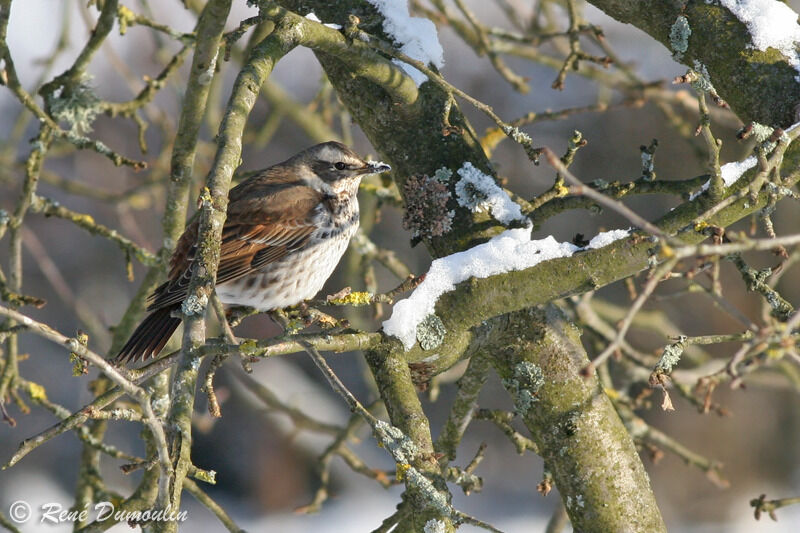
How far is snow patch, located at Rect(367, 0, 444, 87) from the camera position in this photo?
9.41 feet

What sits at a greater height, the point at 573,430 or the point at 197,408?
the point at 197,408

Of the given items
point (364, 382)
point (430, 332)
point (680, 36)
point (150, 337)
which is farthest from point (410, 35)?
point (364, 382)

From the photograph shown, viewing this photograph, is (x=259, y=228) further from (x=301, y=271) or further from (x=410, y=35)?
(x=410, y=35)

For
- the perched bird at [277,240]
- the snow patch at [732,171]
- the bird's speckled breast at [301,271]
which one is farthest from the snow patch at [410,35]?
the snow patch at [732,171]

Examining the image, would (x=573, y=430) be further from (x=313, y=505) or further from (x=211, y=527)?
(x=211, y=527)

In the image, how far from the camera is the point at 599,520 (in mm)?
2443

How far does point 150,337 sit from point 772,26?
2467 millimetres

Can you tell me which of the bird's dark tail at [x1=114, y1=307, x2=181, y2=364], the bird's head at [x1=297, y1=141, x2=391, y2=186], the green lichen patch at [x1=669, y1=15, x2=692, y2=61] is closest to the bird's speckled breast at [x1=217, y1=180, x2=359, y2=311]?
the bird's head at [x1=297, y1=141, x2=391, y2=186]

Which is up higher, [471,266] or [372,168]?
[372,168]

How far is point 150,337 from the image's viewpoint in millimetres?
3188

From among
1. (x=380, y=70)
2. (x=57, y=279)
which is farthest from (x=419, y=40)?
(x=57, y=279)

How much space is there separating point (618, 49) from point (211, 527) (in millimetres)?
5919

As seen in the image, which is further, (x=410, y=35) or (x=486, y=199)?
(x=410, y=35)

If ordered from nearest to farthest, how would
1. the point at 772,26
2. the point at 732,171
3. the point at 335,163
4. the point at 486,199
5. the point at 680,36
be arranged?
→ the point at 732,171, the point at 772,26, the point at 680,36, the point at 486,199, the point at 335,163
